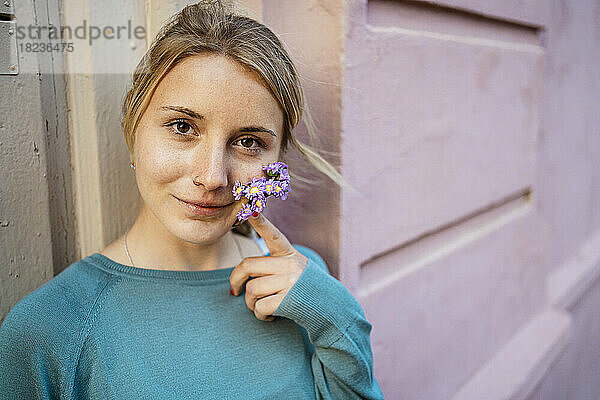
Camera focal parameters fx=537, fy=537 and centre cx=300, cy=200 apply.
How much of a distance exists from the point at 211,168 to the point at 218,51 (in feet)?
0.71

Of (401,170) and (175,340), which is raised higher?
(401,170)

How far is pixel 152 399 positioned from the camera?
0.98 meters

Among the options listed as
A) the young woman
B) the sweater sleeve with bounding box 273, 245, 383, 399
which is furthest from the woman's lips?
the sweater sleeve with bounding box 273, 245, 383, 399

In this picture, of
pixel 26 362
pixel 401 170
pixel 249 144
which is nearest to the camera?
pixel 26 362

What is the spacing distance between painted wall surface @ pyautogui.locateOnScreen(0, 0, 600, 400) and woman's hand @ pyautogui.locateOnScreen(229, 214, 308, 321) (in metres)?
0.34

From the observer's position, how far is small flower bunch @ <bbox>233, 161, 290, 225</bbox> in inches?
40.0

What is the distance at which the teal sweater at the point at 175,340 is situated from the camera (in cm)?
94

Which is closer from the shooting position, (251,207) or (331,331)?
(251,207)

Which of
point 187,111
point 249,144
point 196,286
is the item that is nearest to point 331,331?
point 196,286

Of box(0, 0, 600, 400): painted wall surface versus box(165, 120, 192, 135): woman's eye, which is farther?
box(0, 0, 600, 400): painted wall surface

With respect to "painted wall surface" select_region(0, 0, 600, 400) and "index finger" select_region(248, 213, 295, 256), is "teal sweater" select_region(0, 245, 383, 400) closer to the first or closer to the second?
"index finger" select_region(248, 213, 295, 256)

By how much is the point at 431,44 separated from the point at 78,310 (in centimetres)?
130

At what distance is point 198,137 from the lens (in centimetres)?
100

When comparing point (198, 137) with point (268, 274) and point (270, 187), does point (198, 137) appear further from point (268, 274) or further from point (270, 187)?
point (268, 274)
